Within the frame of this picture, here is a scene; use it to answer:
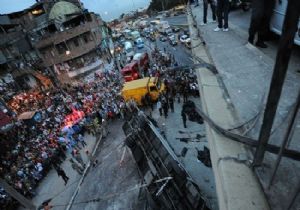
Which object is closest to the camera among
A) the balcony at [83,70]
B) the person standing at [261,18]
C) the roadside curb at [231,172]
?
the roadside curb at [231,172]

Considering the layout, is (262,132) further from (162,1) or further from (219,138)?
(162,1)

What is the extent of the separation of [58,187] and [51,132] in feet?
25.4

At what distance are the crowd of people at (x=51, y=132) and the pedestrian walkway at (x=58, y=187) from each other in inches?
20.1

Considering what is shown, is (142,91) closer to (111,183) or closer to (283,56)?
(111,183)

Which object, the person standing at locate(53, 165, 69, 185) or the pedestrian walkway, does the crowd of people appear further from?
the pedestrian walkway

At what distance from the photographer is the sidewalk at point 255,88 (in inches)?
97.7

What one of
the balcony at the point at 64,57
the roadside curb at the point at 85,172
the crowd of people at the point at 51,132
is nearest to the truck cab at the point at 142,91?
the crowd of people at the point at 51,132

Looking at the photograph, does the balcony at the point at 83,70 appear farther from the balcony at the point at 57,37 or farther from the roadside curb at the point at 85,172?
the roadside curb at the point at 85,172

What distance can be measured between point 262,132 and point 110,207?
1288cm

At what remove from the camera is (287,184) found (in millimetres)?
2434

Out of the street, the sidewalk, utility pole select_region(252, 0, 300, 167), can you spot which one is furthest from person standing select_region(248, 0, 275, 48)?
the street

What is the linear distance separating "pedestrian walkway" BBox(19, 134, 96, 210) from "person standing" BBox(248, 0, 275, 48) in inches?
550

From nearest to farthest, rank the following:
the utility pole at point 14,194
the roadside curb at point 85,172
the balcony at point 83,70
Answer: the utility pole at point 14,194, the roadside curb at point 85,172, the balcony at point 83,70

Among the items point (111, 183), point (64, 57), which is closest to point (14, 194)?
point (111, 183)
